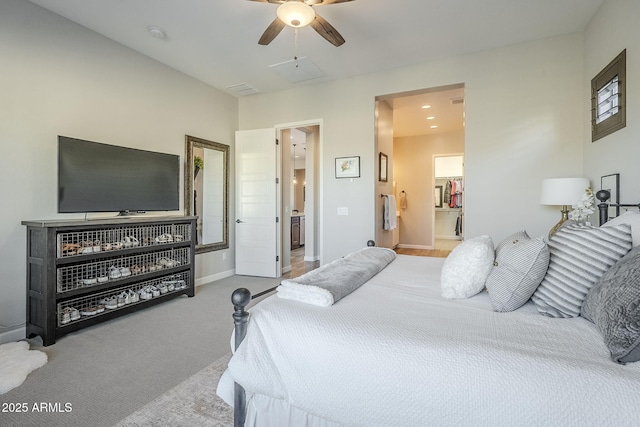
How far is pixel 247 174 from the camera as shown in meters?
4.95

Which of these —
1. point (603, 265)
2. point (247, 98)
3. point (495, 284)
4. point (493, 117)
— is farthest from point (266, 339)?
point (247, 98)

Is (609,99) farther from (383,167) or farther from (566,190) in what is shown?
(383,167)

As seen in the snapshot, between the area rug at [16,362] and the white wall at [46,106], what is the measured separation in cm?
29

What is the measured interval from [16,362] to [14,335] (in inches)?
24.9

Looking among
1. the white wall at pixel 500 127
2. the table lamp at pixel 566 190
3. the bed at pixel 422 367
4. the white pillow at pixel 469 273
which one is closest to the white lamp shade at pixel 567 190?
the table lamp at pixel 566 190

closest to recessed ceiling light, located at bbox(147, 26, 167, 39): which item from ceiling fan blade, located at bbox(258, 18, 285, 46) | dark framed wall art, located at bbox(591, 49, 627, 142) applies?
ceiling fan blade, located at bbox(258, 18, 285, 46)

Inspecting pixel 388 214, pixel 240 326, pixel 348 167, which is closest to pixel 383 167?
pixel 388 214

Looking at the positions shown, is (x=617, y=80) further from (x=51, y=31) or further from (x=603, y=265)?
(x=51, y=31)

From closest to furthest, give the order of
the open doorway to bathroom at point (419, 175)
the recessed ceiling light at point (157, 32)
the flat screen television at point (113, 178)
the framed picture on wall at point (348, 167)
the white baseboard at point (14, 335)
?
the white baseboard at point (14, 335)
the flat screen television at point (113, 178)
the recessed ceiling light at point (157, 32)
the framed picture on wall at point (348, 167)
the open doorway to bathroom at point (419, 175)

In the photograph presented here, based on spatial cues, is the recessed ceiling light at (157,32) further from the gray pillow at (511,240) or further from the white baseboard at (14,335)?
the gray pillow at (511,240)

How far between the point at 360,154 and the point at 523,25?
2169mm

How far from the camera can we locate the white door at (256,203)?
476 cm

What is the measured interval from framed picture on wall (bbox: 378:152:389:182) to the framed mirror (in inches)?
97.1

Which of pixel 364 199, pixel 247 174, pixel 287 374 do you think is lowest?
pixel 287 374
